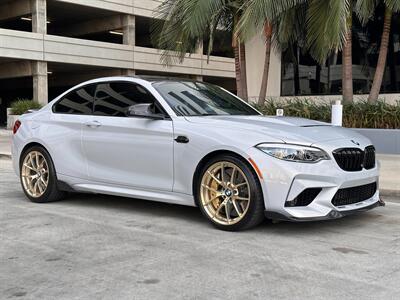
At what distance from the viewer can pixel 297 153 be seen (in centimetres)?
539

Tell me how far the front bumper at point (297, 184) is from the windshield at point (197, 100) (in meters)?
1.17

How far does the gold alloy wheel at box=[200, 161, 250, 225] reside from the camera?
563 cm

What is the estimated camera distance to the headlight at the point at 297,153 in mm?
5375

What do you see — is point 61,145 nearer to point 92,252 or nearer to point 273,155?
point 92,252

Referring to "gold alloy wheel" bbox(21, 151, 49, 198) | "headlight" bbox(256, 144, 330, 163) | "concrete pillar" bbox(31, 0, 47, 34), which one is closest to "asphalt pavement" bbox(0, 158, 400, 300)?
"gold alloy wheel" bbox(21, 151, 49, 198)

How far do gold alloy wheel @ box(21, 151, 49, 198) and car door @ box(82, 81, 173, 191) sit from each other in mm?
872

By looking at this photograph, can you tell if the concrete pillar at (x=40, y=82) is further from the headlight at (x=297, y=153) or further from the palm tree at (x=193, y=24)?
the headlight at (x=297, y=153)

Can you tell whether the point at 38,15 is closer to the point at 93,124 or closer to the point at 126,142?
the point at 93,124

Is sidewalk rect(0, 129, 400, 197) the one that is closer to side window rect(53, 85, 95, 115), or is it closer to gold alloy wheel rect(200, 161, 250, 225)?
gold alloy wheel rect(200, 161, 250, 225)

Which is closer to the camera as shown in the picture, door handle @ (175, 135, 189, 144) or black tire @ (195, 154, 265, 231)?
black tire @ (195, 154, 265, 231)

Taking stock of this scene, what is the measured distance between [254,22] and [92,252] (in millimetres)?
9064

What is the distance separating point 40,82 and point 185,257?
92.9 feet

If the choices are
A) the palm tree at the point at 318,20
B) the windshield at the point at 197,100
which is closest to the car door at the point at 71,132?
the windshield at the point at 197,100

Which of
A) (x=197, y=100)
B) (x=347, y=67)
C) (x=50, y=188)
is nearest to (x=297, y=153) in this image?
(x=197, y=100)
